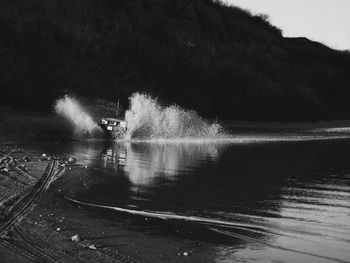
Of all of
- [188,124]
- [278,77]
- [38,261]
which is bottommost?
[38,261]

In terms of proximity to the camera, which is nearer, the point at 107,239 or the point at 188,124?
the point at 107,239

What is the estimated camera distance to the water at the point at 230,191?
8.29 meters

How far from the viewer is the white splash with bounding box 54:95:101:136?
27.2m

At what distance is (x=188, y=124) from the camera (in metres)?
33.4

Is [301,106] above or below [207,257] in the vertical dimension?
above

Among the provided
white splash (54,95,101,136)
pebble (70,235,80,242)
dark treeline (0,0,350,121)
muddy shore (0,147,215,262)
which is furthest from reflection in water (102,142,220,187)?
dark treeline (0,0,350,121)

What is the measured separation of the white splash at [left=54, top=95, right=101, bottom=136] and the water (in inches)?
120

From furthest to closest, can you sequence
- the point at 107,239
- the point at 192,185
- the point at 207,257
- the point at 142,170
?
1. the point at 142,170
2. the point at 192,185
3. the point at 107,239
4. the point at 207,257

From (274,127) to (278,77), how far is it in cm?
1673

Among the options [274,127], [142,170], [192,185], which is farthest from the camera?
[274,127]

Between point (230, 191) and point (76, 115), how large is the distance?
19.0m

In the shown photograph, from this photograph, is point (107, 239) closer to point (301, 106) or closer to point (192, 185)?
point (192, 185)

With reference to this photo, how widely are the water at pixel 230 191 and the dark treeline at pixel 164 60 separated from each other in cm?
1375

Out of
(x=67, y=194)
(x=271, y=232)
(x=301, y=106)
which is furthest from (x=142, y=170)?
(x=301, y=106)
